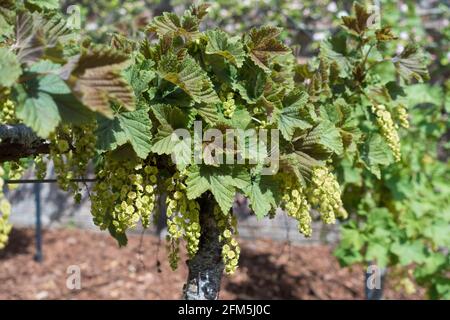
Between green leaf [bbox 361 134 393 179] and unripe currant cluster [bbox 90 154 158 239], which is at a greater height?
green leaf [bbox 361 134 393 179]

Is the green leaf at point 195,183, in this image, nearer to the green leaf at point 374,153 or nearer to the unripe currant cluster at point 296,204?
the unripe currant cluster at point 296,204

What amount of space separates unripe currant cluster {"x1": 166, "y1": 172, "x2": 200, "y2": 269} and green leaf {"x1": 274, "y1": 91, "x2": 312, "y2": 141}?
0.33m

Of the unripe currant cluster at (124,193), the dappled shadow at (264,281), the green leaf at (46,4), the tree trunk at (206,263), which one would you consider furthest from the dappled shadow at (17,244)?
the green leaf at (46,4)

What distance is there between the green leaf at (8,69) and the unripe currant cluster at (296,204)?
0.91 metres

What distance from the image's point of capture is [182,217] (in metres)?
1.70

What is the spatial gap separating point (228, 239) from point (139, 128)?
50cm

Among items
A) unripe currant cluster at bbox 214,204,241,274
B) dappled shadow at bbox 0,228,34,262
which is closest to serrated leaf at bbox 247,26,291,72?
unripe currant cluster at bbox 214,204,241,274

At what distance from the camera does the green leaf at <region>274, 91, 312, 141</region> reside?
169cm

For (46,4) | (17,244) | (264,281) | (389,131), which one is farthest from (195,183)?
(17,244)

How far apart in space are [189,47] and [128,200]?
0.48 metres

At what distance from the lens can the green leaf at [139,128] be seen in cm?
147

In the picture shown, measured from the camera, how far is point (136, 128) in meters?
1.48

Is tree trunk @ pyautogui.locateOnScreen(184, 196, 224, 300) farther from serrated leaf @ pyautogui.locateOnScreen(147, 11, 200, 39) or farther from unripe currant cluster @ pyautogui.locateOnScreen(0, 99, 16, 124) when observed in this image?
unripe currant cluster @ pyautogui.locateOnScreen(0, 99, 16, 124)

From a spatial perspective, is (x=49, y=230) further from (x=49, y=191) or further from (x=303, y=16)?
(x=303, y=16)
